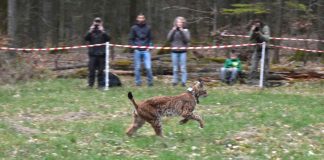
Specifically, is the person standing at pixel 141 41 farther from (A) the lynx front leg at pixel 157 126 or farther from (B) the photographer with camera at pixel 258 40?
(A) the lynx front leg at pixel 157 126

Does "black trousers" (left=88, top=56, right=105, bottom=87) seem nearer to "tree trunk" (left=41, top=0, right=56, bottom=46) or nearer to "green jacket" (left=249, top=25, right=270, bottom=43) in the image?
"green jacket" (left=249, top=25, right=270, bottom=43)

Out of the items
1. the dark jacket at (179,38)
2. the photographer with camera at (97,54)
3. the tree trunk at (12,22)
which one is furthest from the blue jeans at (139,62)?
the tree trunk at (12,22)

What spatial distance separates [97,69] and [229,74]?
425cm

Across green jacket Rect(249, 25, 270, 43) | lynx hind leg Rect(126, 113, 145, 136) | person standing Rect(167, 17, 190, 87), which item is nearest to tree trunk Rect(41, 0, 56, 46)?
person standing Rect(167, 17, 190, 87)

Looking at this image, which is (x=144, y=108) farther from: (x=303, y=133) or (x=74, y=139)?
(x=303, y=133)

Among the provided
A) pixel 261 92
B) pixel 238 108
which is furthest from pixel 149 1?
pixel 238 108

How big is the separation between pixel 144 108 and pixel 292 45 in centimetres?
1901

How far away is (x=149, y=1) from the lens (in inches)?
1315

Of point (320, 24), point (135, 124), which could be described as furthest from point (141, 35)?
point (320, 24)

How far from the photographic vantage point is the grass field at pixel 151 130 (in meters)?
8.95

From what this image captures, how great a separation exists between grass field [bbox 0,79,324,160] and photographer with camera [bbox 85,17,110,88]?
0.66m

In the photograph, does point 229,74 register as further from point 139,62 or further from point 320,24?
point 320,24

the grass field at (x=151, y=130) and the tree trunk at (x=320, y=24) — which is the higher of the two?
the tree trunk at (x=320, y=24)

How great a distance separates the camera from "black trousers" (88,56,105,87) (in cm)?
1675
